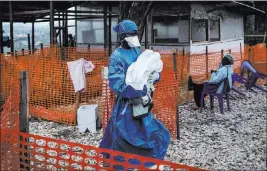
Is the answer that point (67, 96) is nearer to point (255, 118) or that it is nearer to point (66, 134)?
point (66, 134)

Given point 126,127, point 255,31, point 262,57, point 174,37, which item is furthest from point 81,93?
point 255,31

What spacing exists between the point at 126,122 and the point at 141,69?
570 mm

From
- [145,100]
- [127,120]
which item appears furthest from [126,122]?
[145,100]

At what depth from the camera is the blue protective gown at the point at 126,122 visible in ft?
13.1

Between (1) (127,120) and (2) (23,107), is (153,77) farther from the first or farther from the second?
(2) (23,107)

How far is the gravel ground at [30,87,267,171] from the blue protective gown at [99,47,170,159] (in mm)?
1688

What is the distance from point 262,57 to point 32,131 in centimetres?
1095

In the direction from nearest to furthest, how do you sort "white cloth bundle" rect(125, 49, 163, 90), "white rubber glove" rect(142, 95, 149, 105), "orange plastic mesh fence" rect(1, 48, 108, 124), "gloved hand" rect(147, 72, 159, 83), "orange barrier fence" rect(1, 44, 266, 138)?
"white cloth bundle" rect(125, 49, 163, 90) < "white rubber glove" rect(142, 95, 149, 105) < "gloved hand" rect(147, 72, 159, 83) < "orange barrier fence" rect(1, 44, 266, 138) < "orange plastic mesh fence" rect(1, 48, 108, 124)

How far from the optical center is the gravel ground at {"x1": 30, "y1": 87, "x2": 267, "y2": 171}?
5810mm

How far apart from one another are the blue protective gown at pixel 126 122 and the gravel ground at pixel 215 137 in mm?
Answer: 1688

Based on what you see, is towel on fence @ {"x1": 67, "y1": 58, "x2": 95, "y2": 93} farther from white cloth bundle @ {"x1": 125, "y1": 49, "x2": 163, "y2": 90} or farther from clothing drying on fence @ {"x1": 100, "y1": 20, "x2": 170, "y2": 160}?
white cloth bundle @ {"x1": 125, "y1": 49, "x2": 163, "y2": 90}

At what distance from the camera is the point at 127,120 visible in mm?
4074

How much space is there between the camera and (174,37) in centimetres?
1652

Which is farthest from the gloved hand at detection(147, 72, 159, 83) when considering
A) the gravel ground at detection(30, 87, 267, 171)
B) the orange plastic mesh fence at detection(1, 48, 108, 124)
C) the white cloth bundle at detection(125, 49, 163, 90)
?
the orange plastic mesh fence at detection(1, 48, 108, 124)
